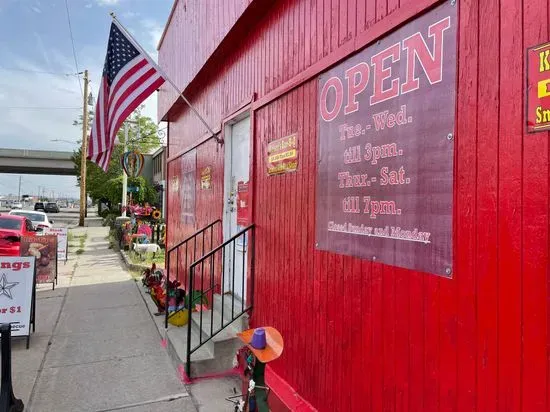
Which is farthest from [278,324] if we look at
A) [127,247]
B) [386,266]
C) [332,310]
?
[127,247]

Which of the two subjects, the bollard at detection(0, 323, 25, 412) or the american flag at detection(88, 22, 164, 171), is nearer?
the bollard at detection(0, 323, 25, 412)

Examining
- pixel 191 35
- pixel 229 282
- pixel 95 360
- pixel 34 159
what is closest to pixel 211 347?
pixel 229 282

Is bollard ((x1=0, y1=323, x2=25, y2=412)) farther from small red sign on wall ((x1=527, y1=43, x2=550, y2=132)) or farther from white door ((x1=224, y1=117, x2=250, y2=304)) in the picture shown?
small red sign on wall ((x1=527, y1=43, x2=550, y2=132))

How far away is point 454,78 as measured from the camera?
212cm

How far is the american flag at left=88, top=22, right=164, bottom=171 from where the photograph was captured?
591cm

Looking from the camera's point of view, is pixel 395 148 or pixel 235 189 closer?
pixel 395 148

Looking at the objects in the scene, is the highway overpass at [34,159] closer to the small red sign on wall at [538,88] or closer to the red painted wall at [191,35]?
the red painted wall at [191,35]

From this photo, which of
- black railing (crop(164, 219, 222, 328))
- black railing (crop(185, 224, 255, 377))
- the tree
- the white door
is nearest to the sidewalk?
black railing (crop(185, 224, 255, 377))

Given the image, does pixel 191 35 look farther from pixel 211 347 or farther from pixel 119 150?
pixel 119 150

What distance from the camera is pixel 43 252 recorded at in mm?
9055

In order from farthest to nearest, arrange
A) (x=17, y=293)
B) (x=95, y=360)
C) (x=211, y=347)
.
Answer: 1. (x=17, y=293)
2. (x=95, y=360)
3. (x=211, y=347)

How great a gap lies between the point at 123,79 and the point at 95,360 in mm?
3691

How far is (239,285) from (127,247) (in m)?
11.5

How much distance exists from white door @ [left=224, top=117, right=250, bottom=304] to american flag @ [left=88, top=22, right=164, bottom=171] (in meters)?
1.27
